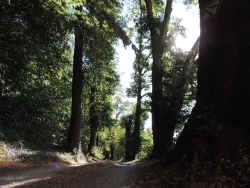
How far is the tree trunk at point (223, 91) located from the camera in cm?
470

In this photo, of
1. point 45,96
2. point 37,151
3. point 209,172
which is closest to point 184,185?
point 209,172

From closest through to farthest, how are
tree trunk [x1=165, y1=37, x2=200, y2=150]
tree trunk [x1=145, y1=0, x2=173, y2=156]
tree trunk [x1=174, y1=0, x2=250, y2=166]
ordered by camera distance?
tree trunk [x1=174, y1=0, x2=250, y2=166], tree trunk [x1=165, y1=37, x2=200, y2=150], tree trunk [x1=145, y1=0, x2=173, y2=156]

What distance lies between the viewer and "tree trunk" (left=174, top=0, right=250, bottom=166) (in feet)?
15.4

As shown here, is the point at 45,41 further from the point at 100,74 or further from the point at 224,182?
the point at 224,182

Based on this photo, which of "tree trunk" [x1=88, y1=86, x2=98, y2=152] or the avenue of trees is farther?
"tree trunk" [x1=88, y1=86, x2=98, y2=152]

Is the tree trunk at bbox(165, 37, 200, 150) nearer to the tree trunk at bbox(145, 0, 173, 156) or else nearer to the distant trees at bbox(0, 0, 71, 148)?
the tree trunk at bbox(145, 0, 173, 156)

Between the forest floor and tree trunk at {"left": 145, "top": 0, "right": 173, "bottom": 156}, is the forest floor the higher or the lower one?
the lower one

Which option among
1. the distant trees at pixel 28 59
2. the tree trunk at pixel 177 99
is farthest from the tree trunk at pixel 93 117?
the tree trunk at pixel 177 99

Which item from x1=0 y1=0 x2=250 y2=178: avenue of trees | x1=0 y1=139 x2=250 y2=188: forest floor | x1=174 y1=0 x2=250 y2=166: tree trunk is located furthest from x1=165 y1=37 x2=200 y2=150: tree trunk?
x1=174 y1=0 x2=250 y2=166: tree trunk

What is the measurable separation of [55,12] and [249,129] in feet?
29.9

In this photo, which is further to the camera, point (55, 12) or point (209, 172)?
point (55, 12)

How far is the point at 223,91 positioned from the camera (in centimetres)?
512

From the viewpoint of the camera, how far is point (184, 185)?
4.39m

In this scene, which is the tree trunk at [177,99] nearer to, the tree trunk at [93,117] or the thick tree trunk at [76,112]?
the thick tree trunk at [76,112]
